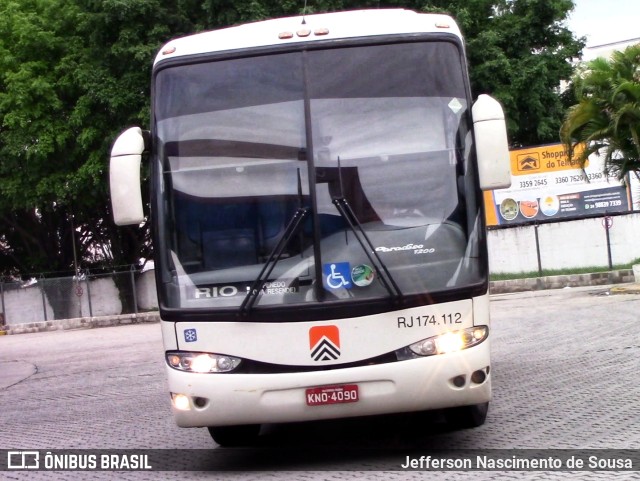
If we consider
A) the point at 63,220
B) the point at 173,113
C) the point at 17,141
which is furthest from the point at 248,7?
the point at 173,113

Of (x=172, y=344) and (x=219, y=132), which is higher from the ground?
(x=219, y=132)

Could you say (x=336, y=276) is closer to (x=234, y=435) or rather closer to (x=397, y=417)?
(x=234, y=435)

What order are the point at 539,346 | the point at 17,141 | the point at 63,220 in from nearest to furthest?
→ 1. the point at 539,346
2. the point at 17,141
3. the point at 63,220

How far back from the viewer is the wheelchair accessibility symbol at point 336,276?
6766 millimetres

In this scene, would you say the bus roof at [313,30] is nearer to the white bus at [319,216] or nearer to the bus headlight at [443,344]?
the white bus at [319,216]

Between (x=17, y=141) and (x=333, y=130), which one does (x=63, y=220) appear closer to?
(x=17, y=141)

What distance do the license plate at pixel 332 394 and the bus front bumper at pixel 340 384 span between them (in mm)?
25

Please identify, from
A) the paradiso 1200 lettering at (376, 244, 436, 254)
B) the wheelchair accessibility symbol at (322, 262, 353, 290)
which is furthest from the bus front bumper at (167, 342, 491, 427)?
the paradiso 1200 lettering at (376, 244, 436, 254)

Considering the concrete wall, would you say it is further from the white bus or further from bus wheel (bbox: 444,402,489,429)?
the white bus

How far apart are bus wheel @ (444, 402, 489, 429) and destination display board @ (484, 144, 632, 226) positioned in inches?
911

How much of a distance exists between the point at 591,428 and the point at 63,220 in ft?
114

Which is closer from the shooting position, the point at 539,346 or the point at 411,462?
the point at 411,462

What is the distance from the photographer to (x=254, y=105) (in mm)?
7137

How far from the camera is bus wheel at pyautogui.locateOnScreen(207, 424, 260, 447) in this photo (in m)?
8.10
